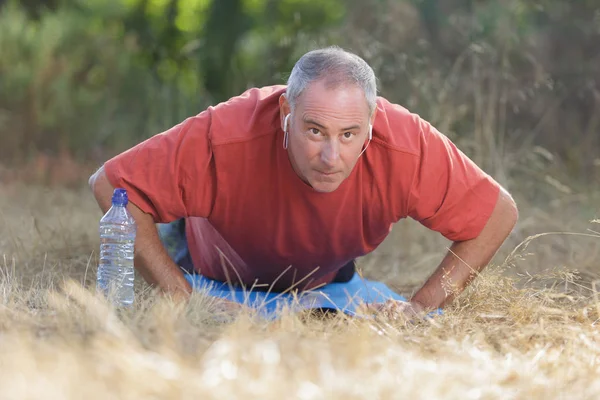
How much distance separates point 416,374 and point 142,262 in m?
1.75

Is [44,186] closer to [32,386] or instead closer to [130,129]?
[130,129]

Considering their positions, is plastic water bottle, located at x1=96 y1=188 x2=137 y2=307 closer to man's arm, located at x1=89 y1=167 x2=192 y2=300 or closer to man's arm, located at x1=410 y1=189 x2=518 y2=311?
man's arm, located at x1=89 y1=167 x2=192 y2=300

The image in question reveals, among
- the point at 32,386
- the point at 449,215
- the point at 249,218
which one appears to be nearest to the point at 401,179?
the point at 449,215

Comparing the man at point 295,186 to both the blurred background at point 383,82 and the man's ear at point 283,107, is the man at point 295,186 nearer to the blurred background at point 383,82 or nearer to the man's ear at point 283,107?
the man's ear at point 283,107

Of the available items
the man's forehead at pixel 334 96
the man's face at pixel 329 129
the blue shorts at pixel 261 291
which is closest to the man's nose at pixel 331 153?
the man's face at pixel 329 129

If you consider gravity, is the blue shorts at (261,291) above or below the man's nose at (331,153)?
below

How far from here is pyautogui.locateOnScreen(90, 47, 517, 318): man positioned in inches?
155

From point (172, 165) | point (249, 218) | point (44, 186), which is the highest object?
point (172, 165)

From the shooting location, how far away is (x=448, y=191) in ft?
13.3

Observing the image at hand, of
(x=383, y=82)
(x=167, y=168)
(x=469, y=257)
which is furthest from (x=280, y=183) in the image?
(x=383, y=82)

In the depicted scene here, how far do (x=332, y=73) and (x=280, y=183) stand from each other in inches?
23.1

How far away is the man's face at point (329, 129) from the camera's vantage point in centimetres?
364

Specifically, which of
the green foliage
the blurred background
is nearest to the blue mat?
the blurred background

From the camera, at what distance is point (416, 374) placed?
8.48 feet
